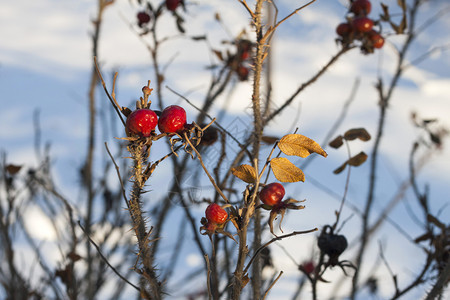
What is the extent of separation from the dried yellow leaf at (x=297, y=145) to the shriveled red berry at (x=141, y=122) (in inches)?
8.0

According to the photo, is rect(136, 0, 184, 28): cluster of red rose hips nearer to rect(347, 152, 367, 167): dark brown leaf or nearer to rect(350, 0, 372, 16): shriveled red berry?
rect(350, 0, 372, 16): shriveled red berry

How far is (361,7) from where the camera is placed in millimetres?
1359

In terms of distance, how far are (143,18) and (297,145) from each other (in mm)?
1133

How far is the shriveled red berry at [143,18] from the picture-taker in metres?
1.62

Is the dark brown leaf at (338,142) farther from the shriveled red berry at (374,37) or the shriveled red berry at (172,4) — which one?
the shriveled red berry at (172,4)

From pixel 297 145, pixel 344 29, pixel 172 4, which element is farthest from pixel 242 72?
pixel 297 145

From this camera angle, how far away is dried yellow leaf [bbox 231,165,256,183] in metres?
0.65

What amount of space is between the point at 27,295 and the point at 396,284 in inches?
48.8

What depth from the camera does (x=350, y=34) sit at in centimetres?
130

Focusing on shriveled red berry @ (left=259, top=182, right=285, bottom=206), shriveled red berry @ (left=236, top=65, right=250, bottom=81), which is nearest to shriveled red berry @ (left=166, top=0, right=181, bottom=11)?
shriveled red berry @ (left=236, top=65, right=250, bottom=81)

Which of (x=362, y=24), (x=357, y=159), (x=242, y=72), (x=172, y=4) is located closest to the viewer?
(x=357, y=159)

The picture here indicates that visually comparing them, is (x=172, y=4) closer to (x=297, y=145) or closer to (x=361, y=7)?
(x=361, y=7)

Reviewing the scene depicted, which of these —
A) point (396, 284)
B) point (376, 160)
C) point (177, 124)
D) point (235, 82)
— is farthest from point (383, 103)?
point (177, 124)

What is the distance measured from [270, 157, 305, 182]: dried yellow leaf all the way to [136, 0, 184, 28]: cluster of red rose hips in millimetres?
1106
